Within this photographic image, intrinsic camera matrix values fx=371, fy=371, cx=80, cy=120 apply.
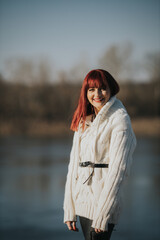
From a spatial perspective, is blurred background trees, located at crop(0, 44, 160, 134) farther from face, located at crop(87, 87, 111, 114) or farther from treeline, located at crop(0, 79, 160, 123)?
face, located at crop(87, 87, 111, 114)

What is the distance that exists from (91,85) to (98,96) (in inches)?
3.4

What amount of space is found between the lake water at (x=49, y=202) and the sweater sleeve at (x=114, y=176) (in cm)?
263

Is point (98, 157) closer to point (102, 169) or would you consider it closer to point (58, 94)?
point (102, 169)

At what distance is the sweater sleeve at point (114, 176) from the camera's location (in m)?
2.18

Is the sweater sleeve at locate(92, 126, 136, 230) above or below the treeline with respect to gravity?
below

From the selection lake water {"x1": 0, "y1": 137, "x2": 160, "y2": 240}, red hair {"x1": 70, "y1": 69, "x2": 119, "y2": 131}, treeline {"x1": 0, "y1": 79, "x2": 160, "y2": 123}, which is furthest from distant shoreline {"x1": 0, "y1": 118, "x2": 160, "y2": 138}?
red hair {"x1": 70, "y1": 69, "x2": 119, "y2": 131}

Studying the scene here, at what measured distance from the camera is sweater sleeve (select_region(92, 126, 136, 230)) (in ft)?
7.15

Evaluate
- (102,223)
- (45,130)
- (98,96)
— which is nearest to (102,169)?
(102,223)

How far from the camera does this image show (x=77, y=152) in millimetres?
2459

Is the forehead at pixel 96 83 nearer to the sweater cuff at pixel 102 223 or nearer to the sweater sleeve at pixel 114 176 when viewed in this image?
the sweater sleeve at pixel 114 176

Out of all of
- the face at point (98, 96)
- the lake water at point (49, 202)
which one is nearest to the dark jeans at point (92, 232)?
the face at point (98, 96)

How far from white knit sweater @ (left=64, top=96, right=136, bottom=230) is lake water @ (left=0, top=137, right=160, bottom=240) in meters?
2.49

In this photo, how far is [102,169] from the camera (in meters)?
2.30

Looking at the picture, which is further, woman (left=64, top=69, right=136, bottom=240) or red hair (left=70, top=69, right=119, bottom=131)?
red hair (left=70, top=69, right=119, bottom=131)
